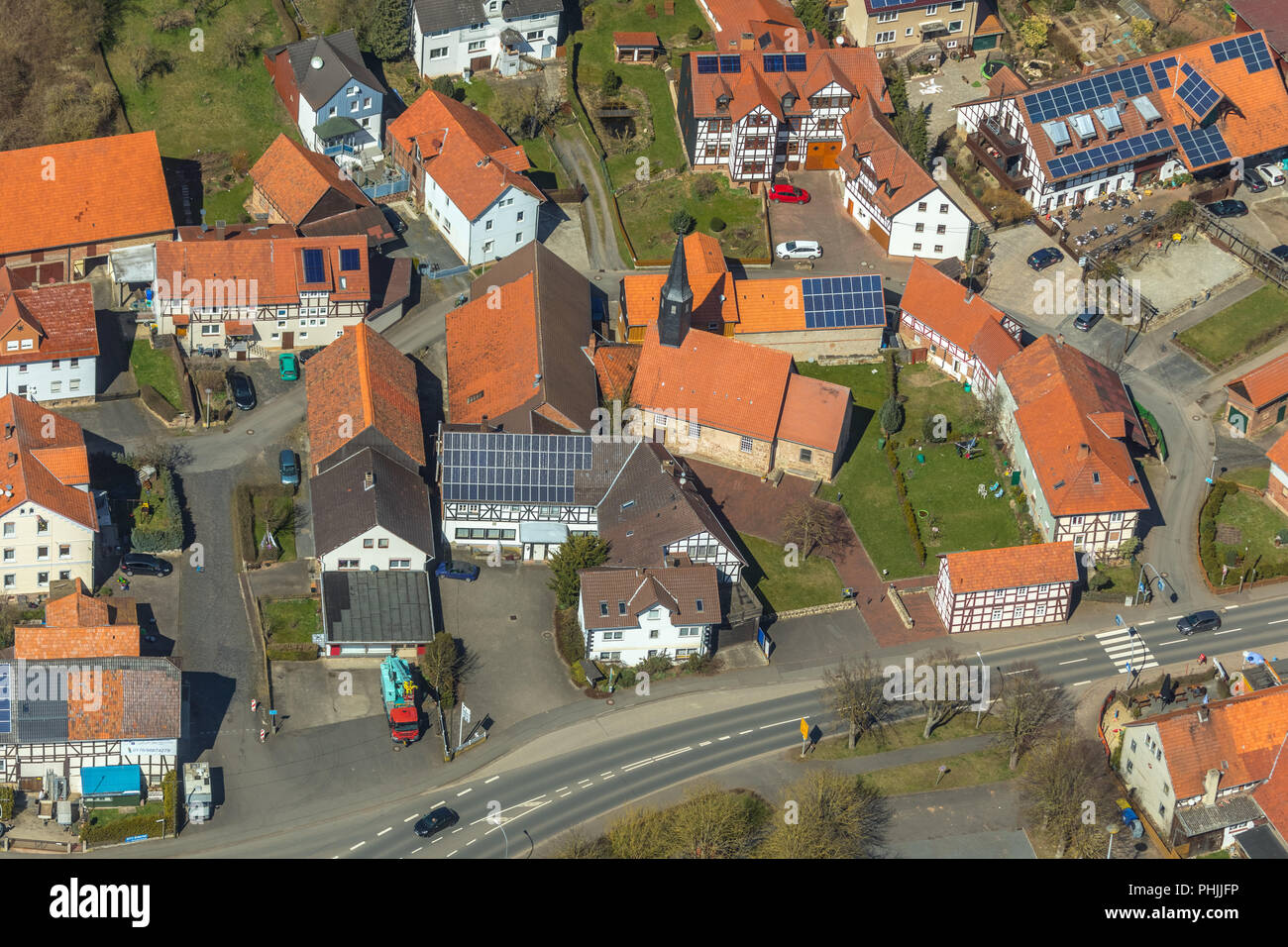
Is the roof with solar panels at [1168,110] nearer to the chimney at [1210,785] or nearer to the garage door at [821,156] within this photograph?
the garage door at [821,156]

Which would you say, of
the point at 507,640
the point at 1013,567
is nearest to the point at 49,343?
the point at 507,640

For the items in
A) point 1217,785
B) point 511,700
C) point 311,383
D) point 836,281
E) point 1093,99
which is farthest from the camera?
point 1093,99

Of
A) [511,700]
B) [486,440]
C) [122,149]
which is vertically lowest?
[511,700]

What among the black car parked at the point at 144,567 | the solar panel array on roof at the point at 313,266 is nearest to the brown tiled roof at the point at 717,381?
the solar panel array on roof at the point at 313,266

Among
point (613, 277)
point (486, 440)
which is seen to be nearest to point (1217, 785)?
point (486, 440)

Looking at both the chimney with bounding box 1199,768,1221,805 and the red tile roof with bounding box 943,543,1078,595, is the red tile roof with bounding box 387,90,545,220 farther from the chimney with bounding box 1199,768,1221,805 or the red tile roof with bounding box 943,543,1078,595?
the chimney with bounding box 1199,768,1221,805

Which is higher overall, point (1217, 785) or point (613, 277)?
point (613, 277)

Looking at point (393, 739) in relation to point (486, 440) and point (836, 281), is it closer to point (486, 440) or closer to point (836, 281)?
point (486, 440)
